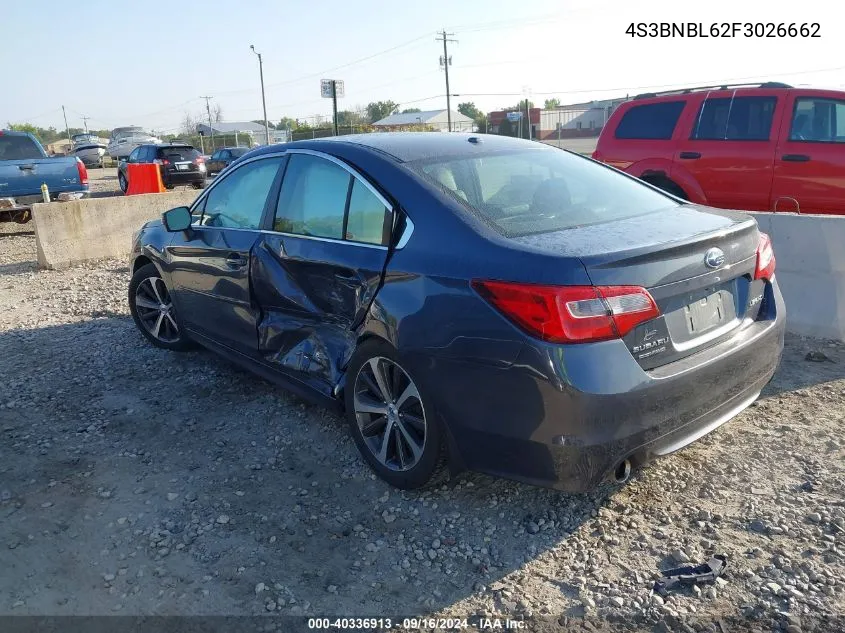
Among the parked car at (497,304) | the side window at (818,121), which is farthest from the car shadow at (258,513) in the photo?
the side window at (818,121)

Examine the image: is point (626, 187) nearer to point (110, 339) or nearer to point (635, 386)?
point (635, 386)

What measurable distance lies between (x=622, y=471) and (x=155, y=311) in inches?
163

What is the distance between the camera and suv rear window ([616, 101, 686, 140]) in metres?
8.14

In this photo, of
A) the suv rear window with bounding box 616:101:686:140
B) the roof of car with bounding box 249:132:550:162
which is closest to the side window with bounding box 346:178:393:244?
the roof of car with bounding box 249:132:550:162

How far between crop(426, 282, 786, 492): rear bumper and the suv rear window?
19.0ft

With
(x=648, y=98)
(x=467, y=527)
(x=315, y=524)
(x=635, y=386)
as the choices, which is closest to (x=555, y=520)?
(x=467, y=527)

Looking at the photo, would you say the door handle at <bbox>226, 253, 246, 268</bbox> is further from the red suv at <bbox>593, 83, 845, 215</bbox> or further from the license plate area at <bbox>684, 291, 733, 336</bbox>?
the red suv at <bbox>593, 83, 845, 215</bbox>

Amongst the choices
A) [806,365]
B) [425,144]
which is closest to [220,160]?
[425,144]

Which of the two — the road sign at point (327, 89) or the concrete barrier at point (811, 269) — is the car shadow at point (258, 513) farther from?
the road sign at point (327, 89)

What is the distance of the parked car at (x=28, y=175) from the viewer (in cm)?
1124

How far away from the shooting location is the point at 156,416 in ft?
14.4

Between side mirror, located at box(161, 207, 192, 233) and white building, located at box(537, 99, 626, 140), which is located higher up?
white building, located at box(537, 99, 626, 140)

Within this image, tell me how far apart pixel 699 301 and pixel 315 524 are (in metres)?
1.94

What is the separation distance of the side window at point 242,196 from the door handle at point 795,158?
5494 mm
